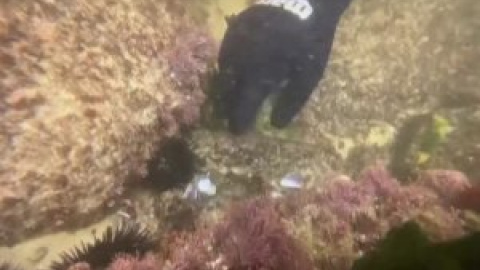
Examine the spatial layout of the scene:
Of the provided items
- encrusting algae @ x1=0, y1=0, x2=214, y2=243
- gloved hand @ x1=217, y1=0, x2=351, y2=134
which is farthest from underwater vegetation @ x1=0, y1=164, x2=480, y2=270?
gloved hand @ x1=217, y1=0, x2=351, y2=134

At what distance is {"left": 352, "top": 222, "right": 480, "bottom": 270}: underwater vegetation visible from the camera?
2.27 meters

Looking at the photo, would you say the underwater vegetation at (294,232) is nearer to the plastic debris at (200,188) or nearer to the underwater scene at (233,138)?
the underwater scene at (233,138)

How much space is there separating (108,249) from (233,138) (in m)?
1.61

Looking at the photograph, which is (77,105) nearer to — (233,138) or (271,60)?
(233,138)

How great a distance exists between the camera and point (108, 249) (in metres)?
3.05

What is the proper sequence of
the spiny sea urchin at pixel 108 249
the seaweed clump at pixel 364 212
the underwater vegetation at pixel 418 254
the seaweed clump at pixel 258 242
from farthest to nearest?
the seaweed clump at pixel 364 212 < the spiny sea urchin at pixel 108 249 < the seaweed clump at pixel 258 242 < the underwater vegetation at pixel 418 254

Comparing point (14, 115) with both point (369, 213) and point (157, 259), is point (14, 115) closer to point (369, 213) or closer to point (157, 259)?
point (157, 259)

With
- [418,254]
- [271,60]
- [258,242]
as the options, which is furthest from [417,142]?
[418,254]

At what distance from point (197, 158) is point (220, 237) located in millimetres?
973

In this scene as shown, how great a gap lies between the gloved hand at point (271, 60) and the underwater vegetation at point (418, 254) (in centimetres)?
200

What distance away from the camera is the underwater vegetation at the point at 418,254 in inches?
89.3

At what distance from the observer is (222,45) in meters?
4.35

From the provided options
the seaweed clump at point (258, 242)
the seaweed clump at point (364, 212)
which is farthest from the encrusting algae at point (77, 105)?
the seaweed clump at point (364, 212)

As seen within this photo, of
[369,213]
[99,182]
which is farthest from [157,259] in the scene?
[369,213]
